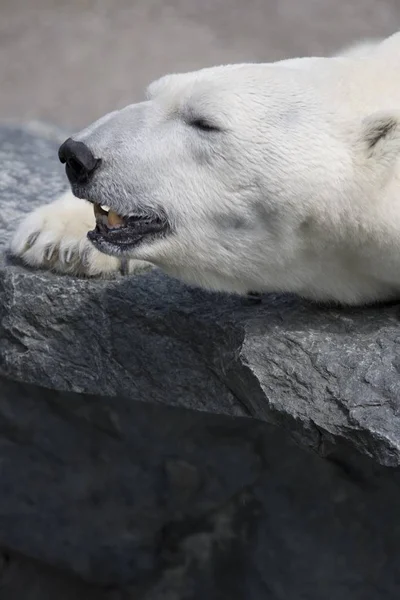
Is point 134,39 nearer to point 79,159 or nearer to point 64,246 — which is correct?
point 64,246

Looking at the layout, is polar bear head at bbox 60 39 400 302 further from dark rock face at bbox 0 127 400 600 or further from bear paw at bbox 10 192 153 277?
bear paw at bbox 10 192 153 277

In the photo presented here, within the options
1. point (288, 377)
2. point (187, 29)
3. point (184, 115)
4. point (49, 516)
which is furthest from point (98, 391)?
point (187, 29)

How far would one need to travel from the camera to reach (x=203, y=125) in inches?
72.8

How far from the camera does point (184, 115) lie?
6.16 feet

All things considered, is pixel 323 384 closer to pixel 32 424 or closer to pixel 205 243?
pixel 205 243

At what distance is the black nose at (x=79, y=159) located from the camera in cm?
185

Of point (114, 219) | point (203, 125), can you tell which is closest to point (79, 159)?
point (114, 219)

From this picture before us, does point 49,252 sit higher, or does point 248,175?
point 248,175

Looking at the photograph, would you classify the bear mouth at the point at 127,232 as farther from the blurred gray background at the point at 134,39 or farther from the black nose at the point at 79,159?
the blurred gray background at the point at 134,39

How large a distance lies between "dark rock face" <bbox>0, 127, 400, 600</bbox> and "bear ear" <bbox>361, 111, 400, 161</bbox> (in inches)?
13.0

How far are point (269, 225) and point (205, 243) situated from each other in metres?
0.12

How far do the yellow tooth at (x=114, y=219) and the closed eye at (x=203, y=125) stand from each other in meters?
0.22

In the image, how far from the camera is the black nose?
185cm

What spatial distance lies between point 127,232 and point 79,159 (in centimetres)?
16
